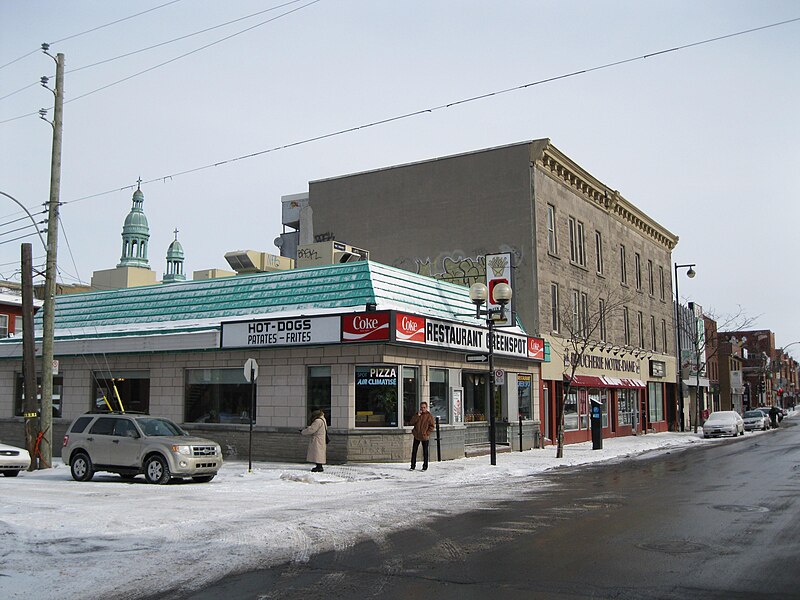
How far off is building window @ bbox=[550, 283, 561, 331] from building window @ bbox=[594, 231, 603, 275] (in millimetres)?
5868

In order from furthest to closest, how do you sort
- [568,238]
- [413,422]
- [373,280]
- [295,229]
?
[295,229], [568,238], [373,280], [413,422]

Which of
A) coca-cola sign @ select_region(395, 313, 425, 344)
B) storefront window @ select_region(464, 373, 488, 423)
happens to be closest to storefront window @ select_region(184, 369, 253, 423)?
coca-cola sign @ select_region(395, 313, 425, 344)

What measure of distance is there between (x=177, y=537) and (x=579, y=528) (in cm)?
560

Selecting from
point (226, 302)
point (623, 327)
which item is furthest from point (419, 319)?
point (623, 327)

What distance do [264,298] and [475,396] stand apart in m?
7.88

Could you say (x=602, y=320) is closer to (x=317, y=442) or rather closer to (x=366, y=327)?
(x=366, y=327)

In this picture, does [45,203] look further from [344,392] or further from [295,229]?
[295,229]

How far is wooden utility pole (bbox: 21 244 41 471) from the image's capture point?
20812mm

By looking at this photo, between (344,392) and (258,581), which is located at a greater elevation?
(344,392)

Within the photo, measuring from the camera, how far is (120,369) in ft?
86.6

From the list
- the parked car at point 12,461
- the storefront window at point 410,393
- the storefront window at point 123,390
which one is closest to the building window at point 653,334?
the storefront window at point 410,393

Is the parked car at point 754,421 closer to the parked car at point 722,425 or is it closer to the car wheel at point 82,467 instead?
the parked car at point 722,425

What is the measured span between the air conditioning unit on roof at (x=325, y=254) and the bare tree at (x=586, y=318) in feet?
30.7

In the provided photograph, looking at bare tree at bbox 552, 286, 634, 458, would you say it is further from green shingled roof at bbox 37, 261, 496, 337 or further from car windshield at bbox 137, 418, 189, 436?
car windshield at bbox 137, 418, 189, 436
